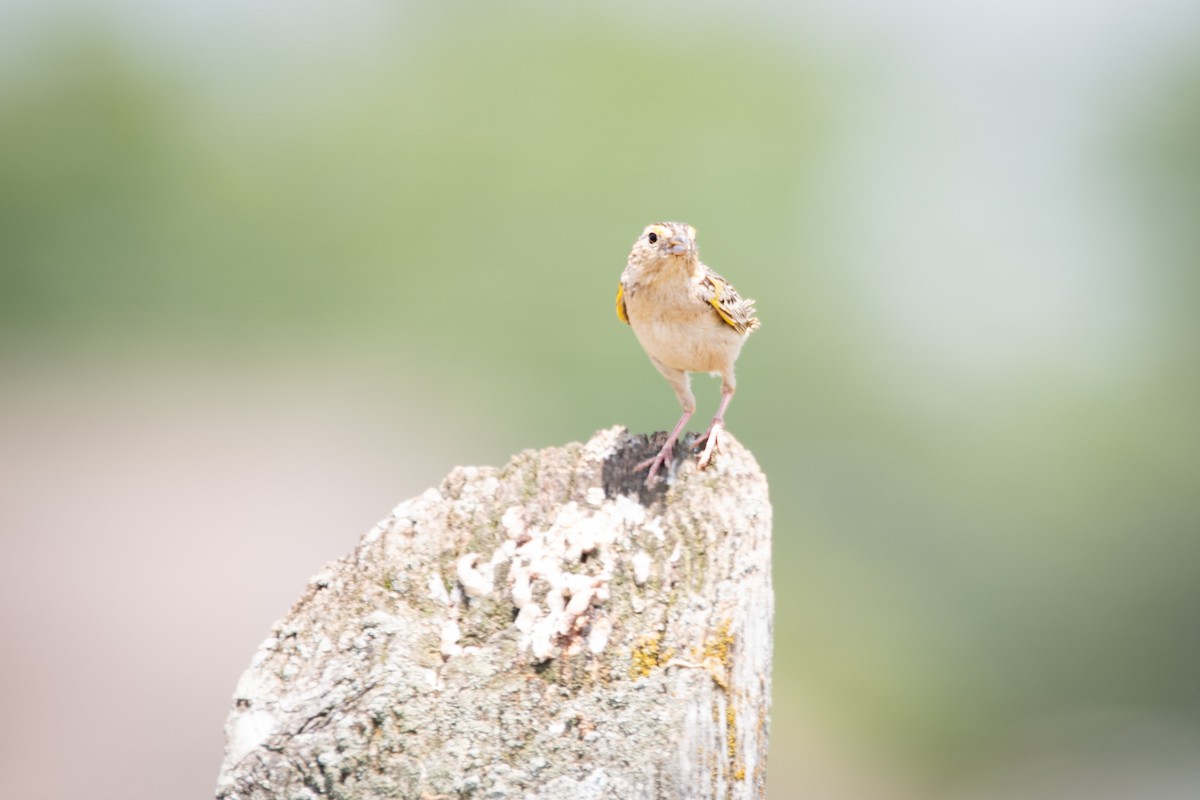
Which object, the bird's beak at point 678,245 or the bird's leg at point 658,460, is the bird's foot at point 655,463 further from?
the bird's beak at point 678,245

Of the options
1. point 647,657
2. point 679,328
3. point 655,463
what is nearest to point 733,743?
point 647,657

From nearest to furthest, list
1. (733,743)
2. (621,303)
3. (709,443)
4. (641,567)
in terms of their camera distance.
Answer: (733,743)
(641,567)
(709,443)
(621,303)

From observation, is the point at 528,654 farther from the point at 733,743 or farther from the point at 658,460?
the point at 658,460

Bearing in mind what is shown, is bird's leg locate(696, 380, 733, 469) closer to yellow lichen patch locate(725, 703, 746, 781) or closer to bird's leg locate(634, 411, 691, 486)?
bird's leg locate(634, 411, 691, 486)

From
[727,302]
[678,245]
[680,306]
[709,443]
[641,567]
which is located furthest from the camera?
[727,302]

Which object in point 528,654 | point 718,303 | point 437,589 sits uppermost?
point 718,303

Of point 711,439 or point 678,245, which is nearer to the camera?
point 711,439

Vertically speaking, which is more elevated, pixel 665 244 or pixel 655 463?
pixel 665 244

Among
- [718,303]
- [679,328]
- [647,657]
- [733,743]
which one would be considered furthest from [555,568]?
[718,303]
